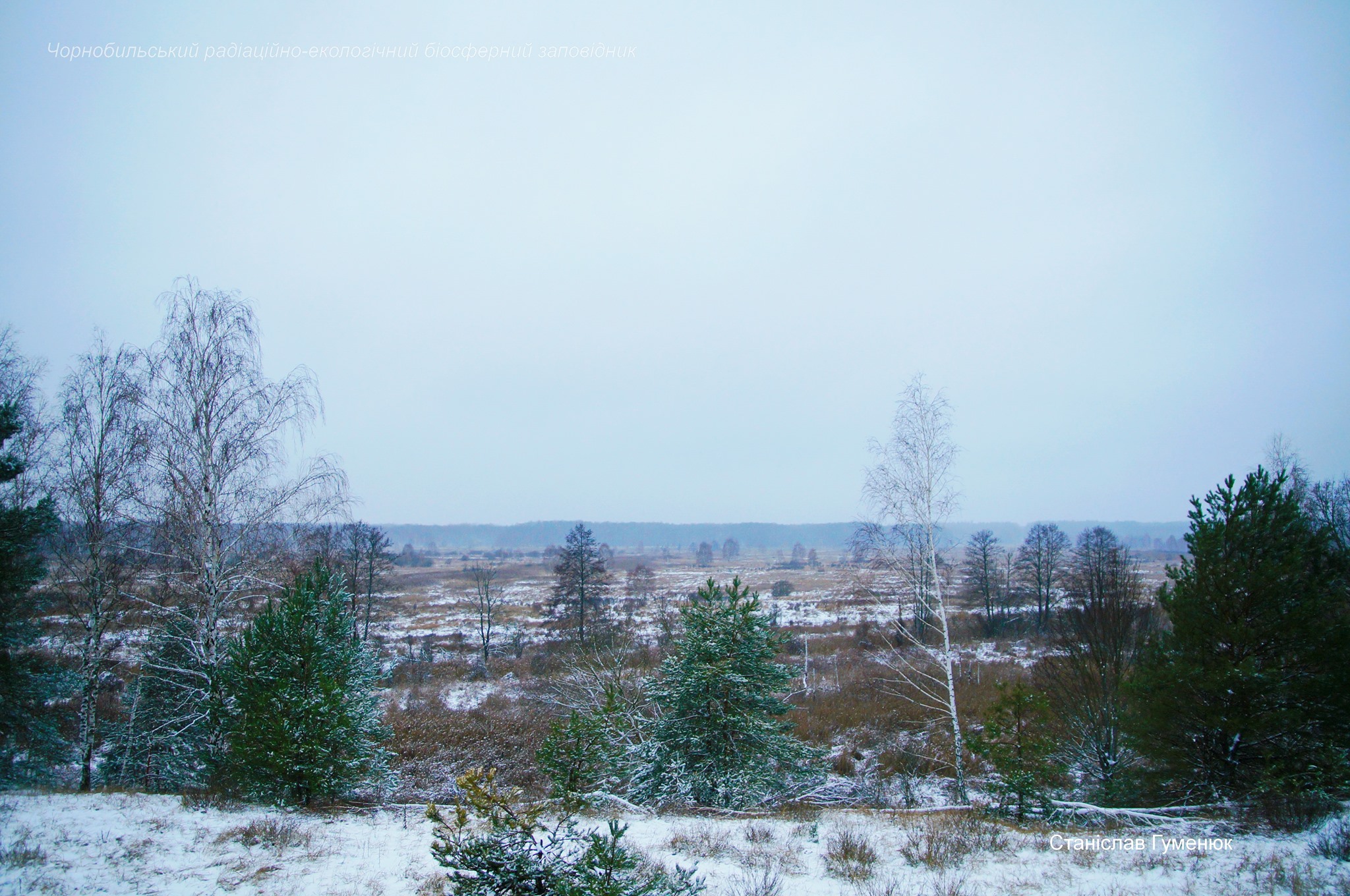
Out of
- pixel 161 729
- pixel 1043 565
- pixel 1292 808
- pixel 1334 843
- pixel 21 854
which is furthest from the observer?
pixel 1043 565

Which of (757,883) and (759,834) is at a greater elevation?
(757,883)

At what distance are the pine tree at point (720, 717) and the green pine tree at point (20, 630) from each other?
1100cm

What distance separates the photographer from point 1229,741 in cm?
906

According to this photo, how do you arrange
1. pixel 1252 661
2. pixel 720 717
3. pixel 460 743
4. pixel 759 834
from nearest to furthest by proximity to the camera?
pixel 759 834
pixel 1252 661
pixel 720 717
pixel 460 743

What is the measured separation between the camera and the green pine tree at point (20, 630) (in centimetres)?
916

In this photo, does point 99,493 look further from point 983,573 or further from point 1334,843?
point 983,573

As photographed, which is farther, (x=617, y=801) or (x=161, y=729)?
(x=161, y=729)

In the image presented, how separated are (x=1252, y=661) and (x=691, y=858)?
347 inches

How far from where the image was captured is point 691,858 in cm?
677

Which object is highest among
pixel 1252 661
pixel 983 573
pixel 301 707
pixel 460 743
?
pixel 1252 661

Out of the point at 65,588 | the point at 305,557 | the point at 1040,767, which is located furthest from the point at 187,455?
the point at 1040,767

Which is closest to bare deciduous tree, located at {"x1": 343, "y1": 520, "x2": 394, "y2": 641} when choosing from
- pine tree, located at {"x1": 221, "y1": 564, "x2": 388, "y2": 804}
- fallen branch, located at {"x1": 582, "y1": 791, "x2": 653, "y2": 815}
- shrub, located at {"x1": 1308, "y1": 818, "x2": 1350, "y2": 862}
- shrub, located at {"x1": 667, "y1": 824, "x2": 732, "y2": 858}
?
pine tree, located at {"x1": 221, "y1": 564, "x2": 388, "y2": 804}

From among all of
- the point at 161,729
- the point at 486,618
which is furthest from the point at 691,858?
the point at 486,618

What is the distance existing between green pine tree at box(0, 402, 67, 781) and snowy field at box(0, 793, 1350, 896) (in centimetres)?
316
